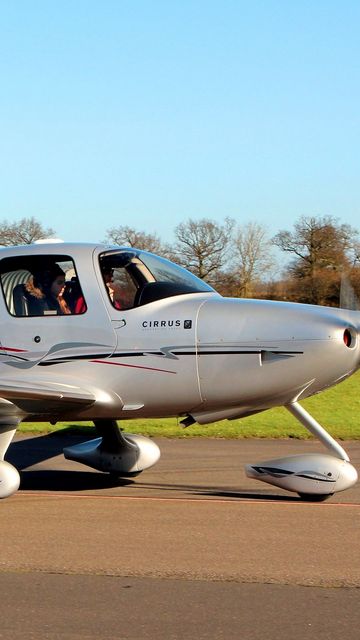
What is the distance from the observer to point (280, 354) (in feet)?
26.6

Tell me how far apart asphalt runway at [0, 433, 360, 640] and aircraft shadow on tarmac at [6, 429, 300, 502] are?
0.03 metres

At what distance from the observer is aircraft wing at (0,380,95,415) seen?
8.11 meters

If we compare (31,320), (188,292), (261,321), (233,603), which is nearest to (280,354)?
(261,321)

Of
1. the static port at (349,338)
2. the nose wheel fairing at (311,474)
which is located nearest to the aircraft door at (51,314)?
the nose wheel fairing at (311,474)

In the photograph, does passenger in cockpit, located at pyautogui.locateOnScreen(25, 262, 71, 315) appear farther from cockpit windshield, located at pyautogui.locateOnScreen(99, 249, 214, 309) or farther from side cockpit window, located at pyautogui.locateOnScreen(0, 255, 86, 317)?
cockpit windshield, located at pyautogui.locateOnScreen(99, 249, 214, 309)

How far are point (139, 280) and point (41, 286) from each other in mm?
1022

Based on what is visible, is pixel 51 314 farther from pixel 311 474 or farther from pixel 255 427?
pixel 255 427

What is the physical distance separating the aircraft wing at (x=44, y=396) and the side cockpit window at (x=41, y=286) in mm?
786

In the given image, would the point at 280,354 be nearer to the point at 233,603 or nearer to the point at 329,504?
the point at 329,504

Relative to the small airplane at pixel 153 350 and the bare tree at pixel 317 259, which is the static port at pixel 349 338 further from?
the bare tree at pixel 317 259

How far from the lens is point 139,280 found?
871cm

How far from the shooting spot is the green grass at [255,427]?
13406 mm

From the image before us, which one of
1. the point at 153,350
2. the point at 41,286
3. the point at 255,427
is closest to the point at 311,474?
the point at 153,350

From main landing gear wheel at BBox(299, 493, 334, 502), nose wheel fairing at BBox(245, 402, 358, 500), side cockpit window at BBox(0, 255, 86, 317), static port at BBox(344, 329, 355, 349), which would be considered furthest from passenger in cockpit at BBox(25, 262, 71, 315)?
main landing gear wheel at BBox(299, 493, 334, 502)
